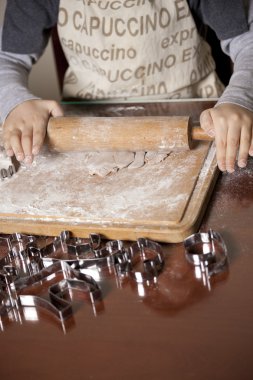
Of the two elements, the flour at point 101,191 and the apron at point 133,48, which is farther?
the apron at point 133,48

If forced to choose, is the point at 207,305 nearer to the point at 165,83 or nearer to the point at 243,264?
the point at 243,264

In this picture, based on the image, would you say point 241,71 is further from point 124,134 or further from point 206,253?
point 206,253

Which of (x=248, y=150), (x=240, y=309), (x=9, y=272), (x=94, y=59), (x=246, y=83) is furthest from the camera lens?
(x=94, y=59)

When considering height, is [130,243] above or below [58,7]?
below

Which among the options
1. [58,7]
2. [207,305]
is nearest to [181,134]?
[207,305]

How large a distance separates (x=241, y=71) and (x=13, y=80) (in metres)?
0.42

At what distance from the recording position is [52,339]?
58 centimetres

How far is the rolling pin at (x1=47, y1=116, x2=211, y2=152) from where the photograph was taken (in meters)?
0.84

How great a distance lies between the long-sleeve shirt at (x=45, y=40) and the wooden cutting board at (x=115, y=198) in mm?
160

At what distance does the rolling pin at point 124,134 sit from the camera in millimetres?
840

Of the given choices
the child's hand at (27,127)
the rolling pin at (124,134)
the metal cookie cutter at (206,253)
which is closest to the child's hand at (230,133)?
the rolling pin at (124,134)

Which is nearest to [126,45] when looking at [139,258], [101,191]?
[101,191]

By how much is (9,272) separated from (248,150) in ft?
1.18

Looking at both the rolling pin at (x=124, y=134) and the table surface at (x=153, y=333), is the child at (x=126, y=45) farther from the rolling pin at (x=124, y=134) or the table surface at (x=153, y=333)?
the table surface at (x=153, y=333)
